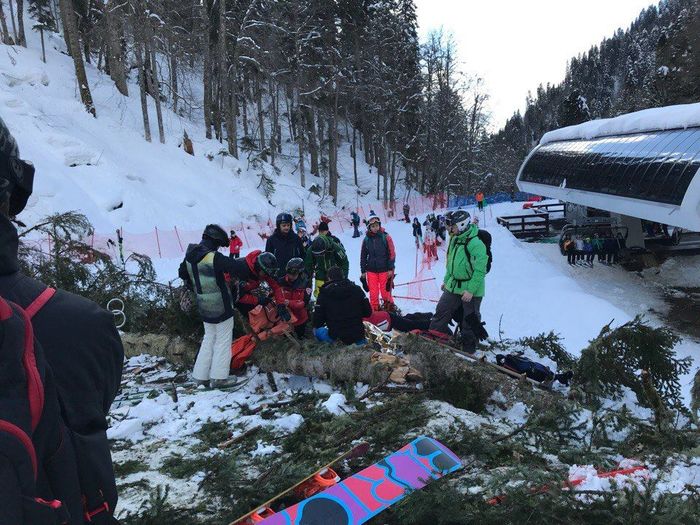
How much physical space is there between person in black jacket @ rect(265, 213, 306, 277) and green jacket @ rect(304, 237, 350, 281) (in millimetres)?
260

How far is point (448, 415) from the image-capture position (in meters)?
4.25

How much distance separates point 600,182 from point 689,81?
59.3ft

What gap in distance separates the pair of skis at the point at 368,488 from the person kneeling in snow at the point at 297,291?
283cm

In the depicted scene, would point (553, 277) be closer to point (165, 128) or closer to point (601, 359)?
point (601, 359)

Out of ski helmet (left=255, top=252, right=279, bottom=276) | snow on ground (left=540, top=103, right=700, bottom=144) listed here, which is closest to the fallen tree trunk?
ski helmet (left=255, top=252, right=279, bottom=276)

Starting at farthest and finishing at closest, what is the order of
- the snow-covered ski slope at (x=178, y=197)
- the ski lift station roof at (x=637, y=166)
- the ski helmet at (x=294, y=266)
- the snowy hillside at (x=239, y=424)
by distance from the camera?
the ski lift station roof at (x=637, y=166)
the snow-covered ski slope at (x=178, y=197)
the ski helmet at (x=294, y=266)
the snowy hillside at (x=239, y=424)

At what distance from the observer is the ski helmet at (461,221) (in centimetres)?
672

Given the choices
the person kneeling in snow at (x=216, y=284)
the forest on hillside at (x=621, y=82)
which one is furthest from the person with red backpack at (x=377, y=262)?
the forest on hillside at (x=621, y=82)

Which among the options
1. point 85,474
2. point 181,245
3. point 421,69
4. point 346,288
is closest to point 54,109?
point 181,245

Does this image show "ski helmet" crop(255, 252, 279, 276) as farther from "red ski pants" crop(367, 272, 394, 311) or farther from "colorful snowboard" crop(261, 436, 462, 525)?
"red ski pants" crop(367, 272, 394, 311)

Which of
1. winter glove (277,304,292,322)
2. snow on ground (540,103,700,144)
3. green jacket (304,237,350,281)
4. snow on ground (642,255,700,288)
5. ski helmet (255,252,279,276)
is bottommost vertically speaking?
snow on ground (642,255,700,288)

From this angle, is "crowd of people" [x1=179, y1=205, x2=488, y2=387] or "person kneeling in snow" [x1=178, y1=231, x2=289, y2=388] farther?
"crowd of people" [x1=179, y1=205, x2=488, y2=387]

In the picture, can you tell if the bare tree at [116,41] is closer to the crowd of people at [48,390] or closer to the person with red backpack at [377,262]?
the person with red backpack at [377,262]

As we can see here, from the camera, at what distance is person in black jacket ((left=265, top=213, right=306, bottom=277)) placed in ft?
24.8
